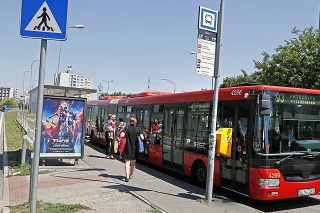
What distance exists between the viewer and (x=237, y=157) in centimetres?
788

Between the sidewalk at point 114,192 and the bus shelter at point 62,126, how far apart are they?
840 millimetres

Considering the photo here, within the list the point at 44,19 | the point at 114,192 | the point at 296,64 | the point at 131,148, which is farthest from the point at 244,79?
the point at 44,19

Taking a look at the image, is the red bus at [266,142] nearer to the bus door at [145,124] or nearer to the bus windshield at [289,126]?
the bus windshield at [289,126]

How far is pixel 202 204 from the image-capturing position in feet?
23.8

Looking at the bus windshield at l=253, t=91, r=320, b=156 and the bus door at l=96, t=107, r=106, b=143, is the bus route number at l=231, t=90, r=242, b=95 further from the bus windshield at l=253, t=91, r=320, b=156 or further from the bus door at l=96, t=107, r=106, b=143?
the bus door at l=96, t=107, r=106, b=143

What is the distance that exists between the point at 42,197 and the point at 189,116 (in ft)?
15.9

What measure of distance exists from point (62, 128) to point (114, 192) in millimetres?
4711

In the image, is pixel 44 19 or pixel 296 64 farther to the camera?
pixel 296 64

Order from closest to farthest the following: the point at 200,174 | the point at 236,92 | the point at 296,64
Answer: the point at 236,92, the point at 200,174, the point at 296,64

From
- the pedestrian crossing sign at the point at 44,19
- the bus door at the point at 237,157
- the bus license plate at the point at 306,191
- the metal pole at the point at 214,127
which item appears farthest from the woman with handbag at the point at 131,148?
the pedestrian crossing sign at the point at 44,19

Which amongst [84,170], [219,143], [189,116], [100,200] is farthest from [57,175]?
[219,143]

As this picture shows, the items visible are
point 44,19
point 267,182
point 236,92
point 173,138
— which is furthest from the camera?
point 173,138

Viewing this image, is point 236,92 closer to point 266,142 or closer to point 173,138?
point 266,142

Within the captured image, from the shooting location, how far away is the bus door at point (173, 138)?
1078 cm
